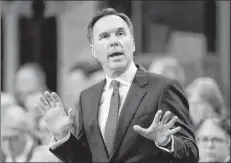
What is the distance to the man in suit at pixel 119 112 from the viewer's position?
14.4ft

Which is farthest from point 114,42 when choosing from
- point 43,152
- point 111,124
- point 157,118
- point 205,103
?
point 205,103

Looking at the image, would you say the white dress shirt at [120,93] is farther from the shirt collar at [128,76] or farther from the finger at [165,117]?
the finger at [165,117]

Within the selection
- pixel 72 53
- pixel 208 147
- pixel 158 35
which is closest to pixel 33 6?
pixel 208 147

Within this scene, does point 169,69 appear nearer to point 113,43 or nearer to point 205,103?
point 205,103

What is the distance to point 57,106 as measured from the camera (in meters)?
4.59

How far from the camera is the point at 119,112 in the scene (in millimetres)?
4488

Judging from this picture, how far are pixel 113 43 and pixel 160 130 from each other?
60 centimetres

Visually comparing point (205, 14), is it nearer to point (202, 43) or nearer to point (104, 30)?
point (202, 43)

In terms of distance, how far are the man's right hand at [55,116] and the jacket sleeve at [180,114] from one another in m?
0.54

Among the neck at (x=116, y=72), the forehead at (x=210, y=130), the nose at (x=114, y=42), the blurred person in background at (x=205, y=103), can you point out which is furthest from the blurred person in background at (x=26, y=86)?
the nose at (x=114, y=42)

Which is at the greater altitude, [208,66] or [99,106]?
[99,106]

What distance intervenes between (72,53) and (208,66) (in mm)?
3679

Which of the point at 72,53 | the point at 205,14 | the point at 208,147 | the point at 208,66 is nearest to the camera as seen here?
the point at 208,147

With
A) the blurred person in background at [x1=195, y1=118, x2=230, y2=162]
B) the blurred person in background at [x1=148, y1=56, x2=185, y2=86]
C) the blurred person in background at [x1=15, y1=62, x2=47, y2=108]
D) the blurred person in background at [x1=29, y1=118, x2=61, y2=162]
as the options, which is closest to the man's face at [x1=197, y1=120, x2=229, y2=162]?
the blurred person in background at [x1=195, y1=118, x2=230, y2=162]
